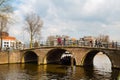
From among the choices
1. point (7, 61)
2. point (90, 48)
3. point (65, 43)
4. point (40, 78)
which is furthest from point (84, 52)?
point (7, 61)

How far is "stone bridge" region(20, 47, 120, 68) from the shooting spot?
33844 millimetres

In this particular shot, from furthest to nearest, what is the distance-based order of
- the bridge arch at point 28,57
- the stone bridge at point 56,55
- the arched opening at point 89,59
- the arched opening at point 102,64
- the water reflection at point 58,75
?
the bridge arch at point 28,57, the arched opening at point 89,59, the arched opening at point 102,64, the stone bridge at point 56,55, the water reflection at point 58,75

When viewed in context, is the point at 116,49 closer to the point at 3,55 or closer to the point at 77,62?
the point at 77,62

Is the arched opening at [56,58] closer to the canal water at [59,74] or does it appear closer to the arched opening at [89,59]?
the arched opening at [89,59]

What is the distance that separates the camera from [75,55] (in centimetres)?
3956

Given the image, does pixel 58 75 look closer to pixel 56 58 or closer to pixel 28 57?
pixel 56 58

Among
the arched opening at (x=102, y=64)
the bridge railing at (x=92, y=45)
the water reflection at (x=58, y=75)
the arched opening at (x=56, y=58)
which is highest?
the bridge railing at (x=92, y=45)

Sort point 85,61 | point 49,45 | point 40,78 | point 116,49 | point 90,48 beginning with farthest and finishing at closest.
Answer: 1. point 49,45
2. point 85,61
3. point 90,48
4. point 116,49
5. point 40,78

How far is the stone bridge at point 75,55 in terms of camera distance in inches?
1332

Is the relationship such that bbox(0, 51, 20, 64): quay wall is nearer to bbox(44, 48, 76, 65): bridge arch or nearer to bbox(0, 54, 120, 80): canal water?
bbox(44, 48, 76, 65): bridge arch

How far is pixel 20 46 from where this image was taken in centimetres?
5050

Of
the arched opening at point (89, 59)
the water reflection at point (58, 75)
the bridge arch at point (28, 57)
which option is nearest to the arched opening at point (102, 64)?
the arched opening at point (89, 59)

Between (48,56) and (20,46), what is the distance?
775 centimetres

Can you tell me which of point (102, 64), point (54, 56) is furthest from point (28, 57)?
point (102, 64)
